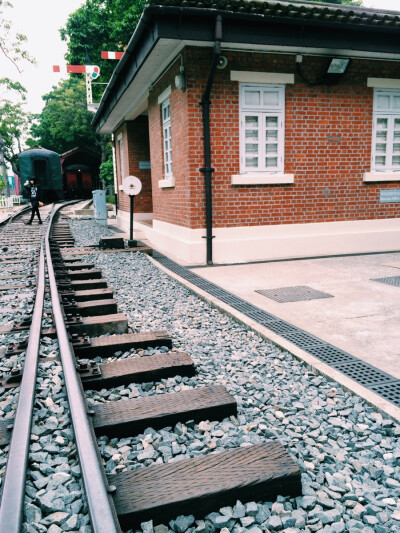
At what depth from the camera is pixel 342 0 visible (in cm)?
3180

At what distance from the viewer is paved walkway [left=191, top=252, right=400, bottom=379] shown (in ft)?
11.8

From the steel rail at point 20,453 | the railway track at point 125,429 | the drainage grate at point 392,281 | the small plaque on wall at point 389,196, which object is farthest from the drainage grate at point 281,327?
the small plaque on wall at point 389,196

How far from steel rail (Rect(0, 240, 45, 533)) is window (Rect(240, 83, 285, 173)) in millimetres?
5411

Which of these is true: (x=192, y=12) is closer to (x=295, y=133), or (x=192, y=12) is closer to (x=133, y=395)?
(x=295, y=133)

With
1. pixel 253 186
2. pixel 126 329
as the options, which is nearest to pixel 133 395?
pixel 126 329

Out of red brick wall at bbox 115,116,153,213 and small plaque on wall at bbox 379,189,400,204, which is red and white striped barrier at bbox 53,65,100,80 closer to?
red brick wall at bbox 115,116,153,213

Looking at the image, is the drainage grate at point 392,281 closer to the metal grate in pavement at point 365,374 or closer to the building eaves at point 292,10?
the metal grate in pavement at point 365,374

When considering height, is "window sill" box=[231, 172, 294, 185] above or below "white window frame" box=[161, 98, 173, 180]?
below

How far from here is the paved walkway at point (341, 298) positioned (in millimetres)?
3592

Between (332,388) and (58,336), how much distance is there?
213 centimetres

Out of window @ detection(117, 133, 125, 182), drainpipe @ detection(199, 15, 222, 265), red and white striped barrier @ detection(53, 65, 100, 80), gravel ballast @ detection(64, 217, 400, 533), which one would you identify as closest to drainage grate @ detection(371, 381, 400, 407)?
gravel ballast @ detection(64, 217, 400, 533)

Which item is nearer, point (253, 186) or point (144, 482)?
point (144, 482)

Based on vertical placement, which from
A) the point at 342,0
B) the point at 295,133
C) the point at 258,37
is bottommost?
the point at 295,133

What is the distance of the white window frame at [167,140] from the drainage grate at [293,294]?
4083 mm
